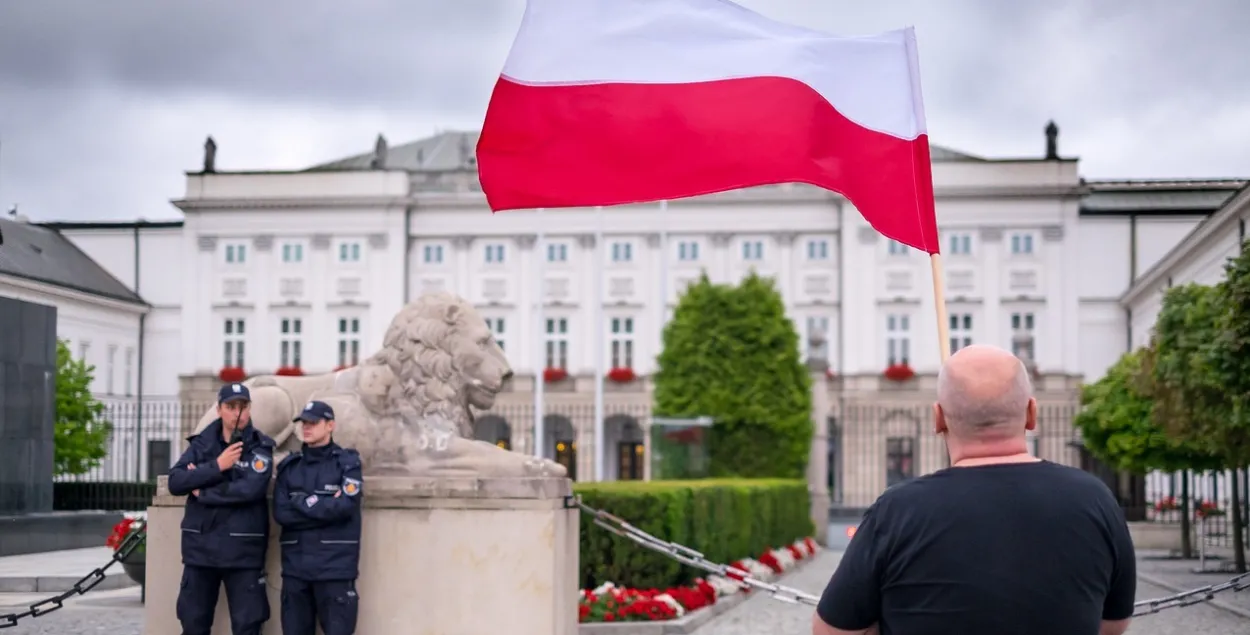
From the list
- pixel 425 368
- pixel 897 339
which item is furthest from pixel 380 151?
pixel 425 368

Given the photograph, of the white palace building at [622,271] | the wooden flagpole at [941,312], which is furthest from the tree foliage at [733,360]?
the wooden flagpole at [941,312]

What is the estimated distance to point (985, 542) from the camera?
335 centimetres

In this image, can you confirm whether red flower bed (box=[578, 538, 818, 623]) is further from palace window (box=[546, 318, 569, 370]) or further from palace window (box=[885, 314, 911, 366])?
palace window (box=[546, 318, 569, 370])

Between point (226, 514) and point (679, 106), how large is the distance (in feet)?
10.3

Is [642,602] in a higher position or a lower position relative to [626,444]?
higher

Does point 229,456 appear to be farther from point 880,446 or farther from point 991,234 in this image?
point 991,234

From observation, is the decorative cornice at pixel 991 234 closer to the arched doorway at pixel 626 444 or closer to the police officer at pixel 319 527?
the arched doorway at pixel 626 444

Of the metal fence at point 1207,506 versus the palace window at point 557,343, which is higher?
the palace window at point 557,343

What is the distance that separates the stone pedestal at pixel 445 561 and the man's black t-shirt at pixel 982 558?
17.0 feet

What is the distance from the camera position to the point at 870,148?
658cm

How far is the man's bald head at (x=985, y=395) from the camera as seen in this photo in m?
3.49

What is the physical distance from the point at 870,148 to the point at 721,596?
10328mm

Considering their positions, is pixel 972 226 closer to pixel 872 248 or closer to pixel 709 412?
pixel 872 248

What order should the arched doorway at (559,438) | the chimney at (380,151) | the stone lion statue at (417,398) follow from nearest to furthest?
the stone lion statue at (417,398)
the arched doorway at (559,438)
the chimney at (380,151)
